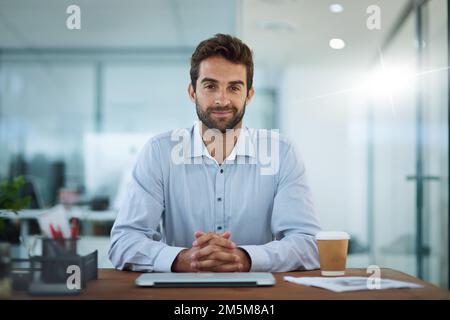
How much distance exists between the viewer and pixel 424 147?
3.56 metres

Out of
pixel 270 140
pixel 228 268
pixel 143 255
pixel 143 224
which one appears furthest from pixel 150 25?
pixel 228 268

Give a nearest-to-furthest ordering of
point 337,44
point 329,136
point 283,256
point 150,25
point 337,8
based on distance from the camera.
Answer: point 283,256
point 337,8
point 150,25
point 337,44
point 329,136

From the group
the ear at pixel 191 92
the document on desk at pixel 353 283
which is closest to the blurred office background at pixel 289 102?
the ear at pixel 191 92

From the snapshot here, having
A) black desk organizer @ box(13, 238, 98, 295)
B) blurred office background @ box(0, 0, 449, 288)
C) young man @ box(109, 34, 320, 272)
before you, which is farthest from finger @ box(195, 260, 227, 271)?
blurred office background @ box(0, 0, 449, 288)

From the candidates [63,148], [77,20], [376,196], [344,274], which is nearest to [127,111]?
[63,148]

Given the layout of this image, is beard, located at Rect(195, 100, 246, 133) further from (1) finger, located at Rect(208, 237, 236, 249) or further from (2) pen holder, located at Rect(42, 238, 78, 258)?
(2) pen holder, located at Rect(42, 238, 78, 258)

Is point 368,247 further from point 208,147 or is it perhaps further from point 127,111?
point 208,147

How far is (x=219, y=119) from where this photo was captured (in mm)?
1636

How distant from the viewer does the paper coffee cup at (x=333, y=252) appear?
1262 millimetres

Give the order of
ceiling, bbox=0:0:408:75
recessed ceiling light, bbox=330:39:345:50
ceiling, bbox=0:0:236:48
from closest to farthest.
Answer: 1. ceiling, bbox=0:0:236:48
2. ceiling, bbox=0:0:408:75
3. recessed ceiling light, bbox=330:39:345:50

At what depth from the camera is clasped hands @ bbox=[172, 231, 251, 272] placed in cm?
132

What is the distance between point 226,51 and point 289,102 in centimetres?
483

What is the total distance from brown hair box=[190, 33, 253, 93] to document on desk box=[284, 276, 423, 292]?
A: 68 centimetres

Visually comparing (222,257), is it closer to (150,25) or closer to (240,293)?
(240,293)
